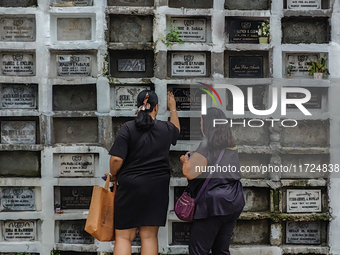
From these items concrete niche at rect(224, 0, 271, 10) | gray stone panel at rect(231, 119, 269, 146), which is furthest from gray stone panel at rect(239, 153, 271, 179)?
concrete niche at rect(224, 0, 271, 10)

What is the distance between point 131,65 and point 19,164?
5.86ft

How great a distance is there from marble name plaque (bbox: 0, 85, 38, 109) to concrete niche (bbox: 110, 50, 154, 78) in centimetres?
98

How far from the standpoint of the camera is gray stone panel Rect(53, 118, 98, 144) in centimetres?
425

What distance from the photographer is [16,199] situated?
4230 millimetres

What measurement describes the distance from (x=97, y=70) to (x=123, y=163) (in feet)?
4.34

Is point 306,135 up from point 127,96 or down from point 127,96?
down

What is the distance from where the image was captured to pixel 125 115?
4145mm

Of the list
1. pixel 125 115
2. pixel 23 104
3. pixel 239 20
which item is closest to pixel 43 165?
pixel 23 104

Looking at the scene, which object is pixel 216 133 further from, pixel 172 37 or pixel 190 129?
pixel 172 37

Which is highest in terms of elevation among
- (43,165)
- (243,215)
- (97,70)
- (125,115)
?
(97,70)

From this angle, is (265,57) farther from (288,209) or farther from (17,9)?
(17,9)

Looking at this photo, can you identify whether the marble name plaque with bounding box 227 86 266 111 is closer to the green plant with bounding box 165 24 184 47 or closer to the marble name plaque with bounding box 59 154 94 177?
the green plant with bounding box 165 24 184 47

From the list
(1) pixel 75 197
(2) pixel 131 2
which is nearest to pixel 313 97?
(2) pixel 131 2

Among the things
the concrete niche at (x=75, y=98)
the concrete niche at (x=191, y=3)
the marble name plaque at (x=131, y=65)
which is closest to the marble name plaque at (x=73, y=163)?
the concrete niche at (x=75, y=98)
